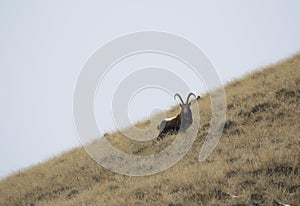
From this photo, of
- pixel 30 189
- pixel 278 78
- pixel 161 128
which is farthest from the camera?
pixel 278 78

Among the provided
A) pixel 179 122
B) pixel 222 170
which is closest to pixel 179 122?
pixel 179 122

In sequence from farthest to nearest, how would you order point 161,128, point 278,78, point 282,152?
point 278,78
point 161,128
point 282,152

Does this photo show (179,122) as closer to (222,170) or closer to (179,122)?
(179,122)

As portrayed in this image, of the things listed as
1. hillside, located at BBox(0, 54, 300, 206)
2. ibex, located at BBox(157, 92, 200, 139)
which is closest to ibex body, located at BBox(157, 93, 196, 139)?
ibex, located at BBox(157, 92, 200, 139)

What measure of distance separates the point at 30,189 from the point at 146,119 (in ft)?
23.0

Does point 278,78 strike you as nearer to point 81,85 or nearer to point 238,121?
point 238,121

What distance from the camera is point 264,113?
15180 mm

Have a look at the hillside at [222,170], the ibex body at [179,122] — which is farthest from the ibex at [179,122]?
the hillside at [222,170]

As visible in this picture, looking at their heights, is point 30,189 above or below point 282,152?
above

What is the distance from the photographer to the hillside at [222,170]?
9930mm

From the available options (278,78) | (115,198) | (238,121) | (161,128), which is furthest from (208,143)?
(278,78)

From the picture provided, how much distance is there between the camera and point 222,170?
11.0 m

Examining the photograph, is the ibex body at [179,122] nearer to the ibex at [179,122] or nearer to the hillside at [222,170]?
the ibex at [179,122]

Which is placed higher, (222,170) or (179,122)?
(179,122)
